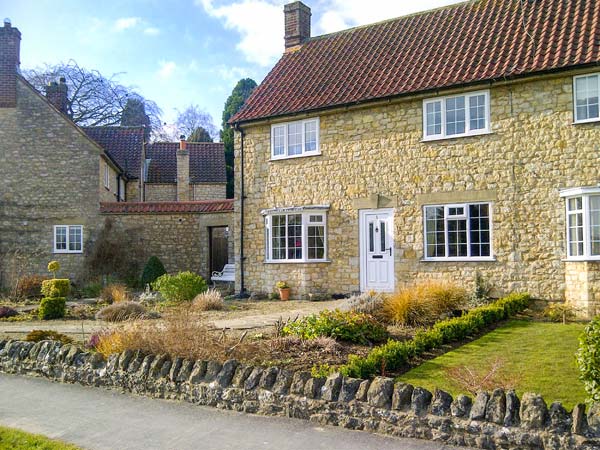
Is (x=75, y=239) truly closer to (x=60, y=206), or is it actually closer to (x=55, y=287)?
(x=60, y=206)

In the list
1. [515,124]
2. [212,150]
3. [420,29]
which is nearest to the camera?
[515,124]

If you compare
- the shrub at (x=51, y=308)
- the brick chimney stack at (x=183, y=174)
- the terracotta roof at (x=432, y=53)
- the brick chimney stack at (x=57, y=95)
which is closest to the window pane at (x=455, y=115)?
the terracotta roof at (x=432, y=53)

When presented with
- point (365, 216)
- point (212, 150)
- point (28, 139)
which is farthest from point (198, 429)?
point (212, 150)

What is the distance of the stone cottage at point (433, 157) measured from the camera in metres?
15.1

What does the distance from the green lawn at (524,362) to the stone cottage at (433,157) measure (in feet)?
11.4

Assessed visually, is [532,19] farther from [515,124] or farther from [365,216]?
[365,216]

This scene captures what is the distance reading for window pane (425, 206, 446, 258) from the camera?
55.3ft

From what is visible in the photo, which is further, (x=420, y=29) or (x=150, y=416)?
(x=420, y=29)

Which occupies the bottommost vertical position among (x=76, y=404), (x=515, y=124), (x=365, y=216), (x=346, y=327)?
(x=76, y=404)

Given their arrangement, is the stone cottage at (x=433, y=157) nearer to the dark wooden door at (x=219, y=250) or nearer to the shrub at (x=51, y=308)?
the shrub at (x=51, y=308)

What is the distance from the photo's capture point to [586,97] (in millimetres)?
14953

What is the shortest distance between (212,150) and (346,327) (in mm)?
27618

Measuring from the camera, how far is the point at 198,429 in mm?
6531

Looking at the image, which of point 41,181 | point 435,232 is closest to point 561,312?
point 435,232
